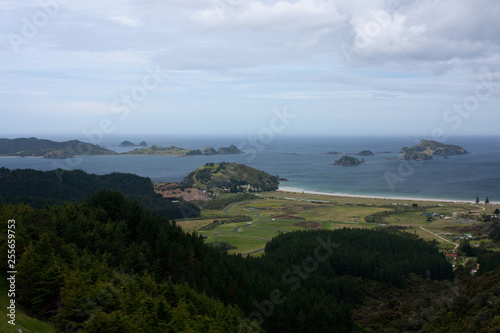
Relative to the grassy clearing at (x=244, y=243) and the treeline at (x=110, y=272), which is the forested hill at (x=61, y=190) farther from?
the treeline at (x=110, y=272)

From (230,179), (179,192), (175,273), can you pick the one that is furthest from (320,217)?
→ (230,179)

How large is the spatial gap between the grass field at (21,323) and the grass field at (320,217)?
38.4 metres

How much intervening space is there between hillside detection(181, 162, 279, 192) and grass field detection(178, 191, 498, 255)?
21.7m

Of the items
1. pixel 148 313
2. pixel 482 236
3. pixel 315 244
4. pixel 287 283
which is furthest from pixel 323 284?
pixel 482 236

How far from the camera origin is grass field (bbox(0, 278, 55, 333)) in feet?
45.8

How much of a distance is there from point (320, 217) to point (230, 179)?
6062 cm

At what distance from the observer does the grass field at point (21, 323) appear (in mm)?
13969

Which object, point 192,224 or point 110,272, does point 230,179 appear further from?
point 110,272

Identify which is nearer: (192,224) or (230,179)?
(192,224)

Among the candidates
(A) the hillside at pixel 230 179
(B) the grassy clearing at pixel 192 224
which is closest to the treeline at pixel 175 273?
(B) the grassy clearing at pixel 192 224

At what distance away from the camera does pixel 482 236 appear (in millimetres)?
61594

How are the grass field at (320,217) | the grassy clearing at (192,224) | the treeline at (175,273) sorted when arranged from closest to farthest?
the treeline at (175,273) < the grass field at (320,217) < the grassy clearing at (192,224)

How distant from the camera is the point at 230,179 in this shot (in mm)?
135750

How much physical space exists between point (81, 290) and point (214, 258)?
18.4 meters
